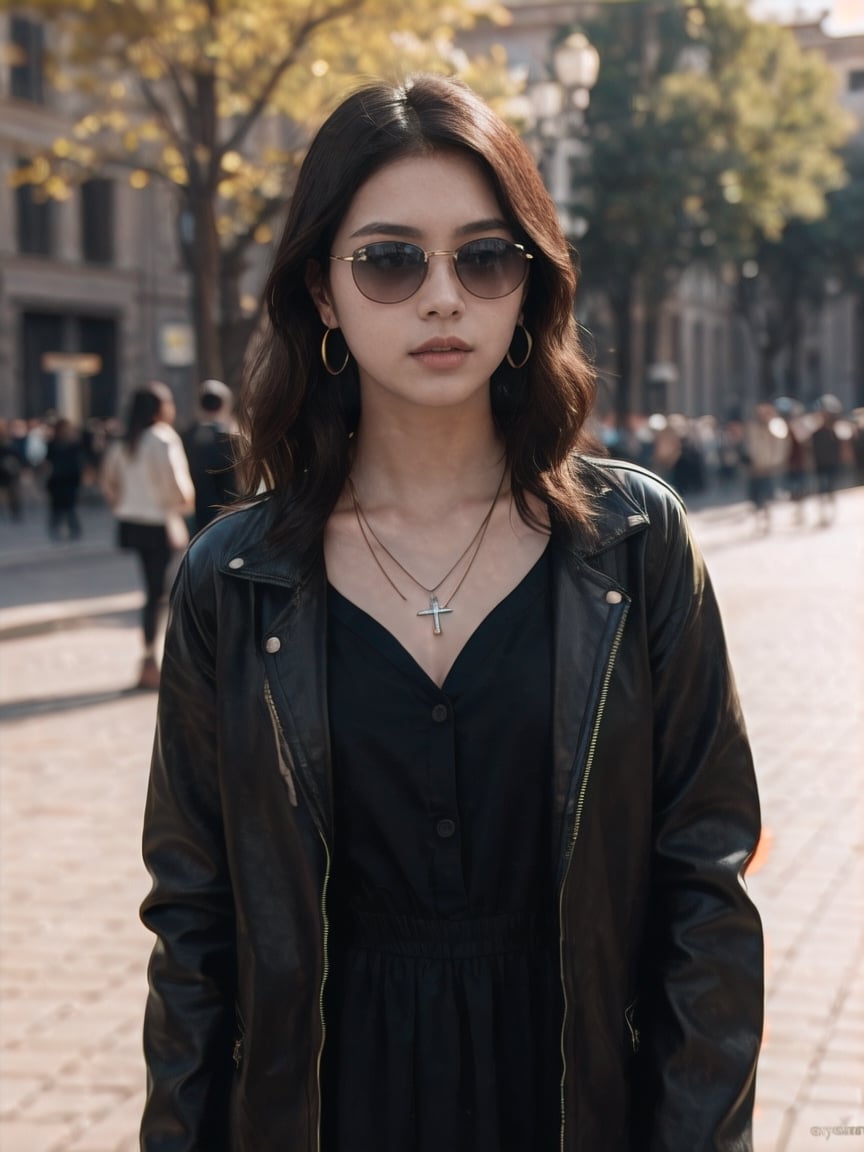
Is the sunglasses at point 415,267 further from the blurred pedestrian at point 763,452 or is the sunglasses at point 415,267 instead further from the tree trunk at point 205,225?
the blurred pedestrian at point 763,452

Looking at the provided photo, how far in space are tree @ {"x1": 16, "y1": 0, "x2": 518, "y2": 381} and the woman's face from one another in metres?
16.1

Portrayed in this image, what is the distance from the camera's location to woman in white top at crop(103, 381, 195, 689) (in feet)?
36.1

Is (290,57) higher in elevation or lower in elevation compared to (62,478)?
higher

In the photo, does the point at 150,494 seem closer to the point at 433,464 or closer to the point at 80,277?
the point at 433,464

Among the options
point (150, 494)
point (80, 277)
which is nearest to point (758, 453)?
point (150, 494)

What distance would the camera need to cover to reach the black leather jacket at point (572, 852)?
2076 mm

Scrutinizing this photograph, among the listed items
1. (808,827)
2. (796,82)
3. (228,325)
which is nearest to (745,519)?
(228,325)

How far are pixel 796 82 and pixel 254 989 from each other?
40.8m

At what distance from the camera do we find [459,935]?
215cm

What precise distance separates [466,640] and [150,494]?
9.02m

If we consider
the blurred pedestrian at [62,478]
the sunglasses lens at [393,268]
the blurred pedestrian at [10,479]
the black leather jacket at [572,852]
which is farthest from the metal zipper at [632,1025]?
the blurred pedestrian at [10,479]

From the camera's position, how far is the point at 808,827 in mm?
7023

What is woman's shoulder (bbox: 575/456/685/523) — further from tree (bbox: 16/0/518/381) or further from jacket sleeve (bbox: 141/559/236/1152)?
tree (bbox: 16/0/518/381)

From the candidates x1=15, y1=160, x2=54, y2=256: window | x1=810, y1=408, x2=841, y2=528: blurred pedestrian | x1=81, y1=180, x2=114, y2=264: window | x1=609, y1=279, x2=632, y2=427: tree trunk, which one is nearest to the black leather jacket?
x1=810, y1=408, x2=841, y2=528: blurred pedestrian
